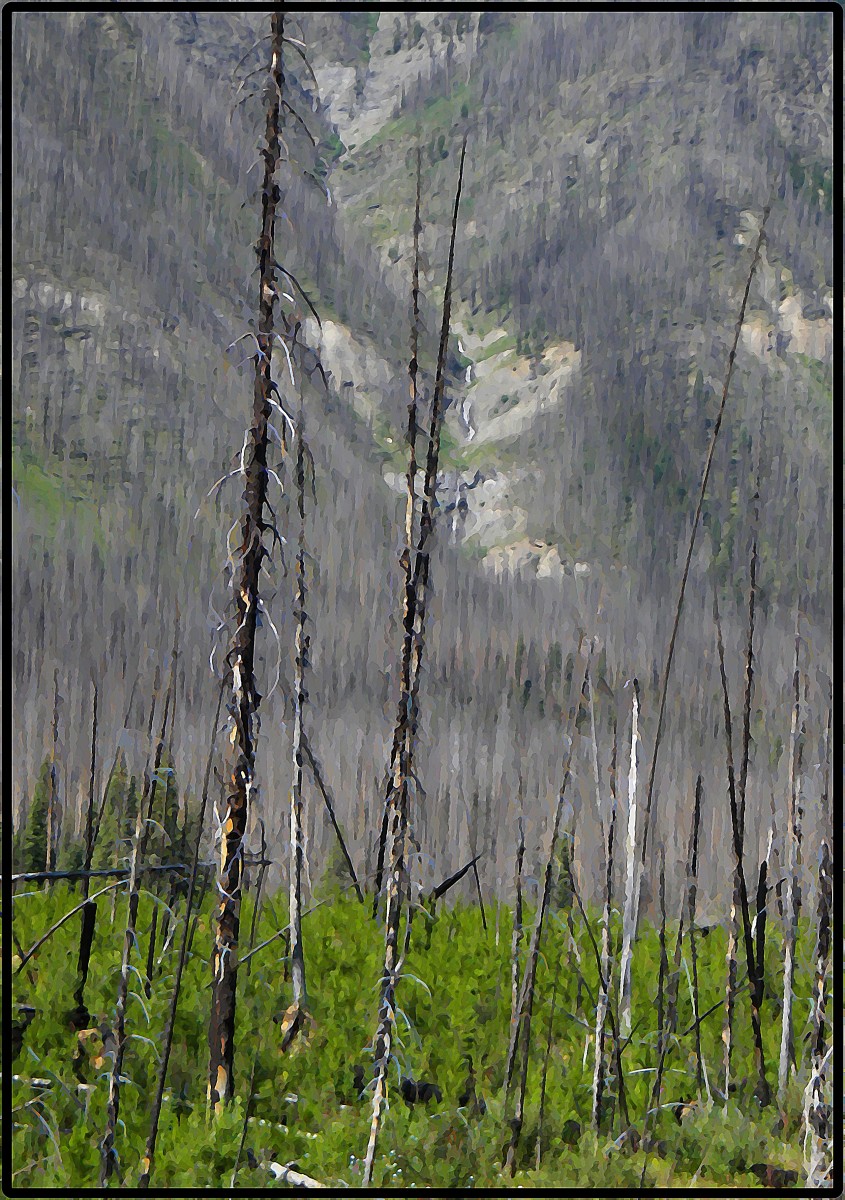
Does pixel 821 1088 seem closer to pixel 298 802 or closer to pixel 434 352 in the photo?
pixel 298 802

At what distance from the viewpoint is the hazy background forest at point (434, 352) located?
209 inches

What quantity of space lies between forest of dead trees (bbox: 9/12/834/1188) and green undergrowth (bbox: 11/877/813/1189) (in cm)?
5

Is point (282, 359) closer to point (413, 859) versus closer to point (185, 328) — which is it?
point (185, 328)

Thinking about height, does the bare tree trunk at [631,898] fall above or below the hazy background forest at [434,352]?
below

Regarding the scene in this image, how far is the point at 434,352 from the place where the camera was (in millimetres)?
5543

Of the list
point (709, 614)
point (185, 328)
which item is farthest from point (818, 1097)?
point (185, 328)

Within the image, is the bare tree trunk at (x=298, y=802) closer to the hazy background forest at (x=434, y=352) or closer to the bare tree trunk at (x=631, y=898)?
the hazy background forest at (x=434, y=352)

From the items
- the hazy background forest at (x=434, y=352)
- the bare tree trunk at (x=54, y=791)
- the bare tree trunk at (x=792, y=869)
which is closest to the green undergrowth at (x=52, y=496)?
the hazy background forest at (x=434, y=352)

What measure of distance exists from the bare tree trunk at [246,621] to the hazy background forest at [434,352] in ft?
0.58

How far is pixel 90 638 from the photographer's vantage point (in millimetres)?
5750

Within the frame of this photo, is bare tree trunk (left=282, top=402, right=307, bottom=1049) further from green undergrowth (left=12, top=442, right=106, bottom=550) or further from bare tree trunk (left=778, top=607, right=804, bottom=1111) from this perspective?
bare tree trunk (left=778, top=607, right=804, bottom=1111)

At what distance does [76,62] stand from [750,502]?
4574 millimetres

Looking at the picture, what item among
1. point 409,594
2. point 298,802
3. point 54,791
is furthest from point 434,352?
point 54,791

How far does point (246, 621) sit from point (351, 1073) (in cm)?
262
